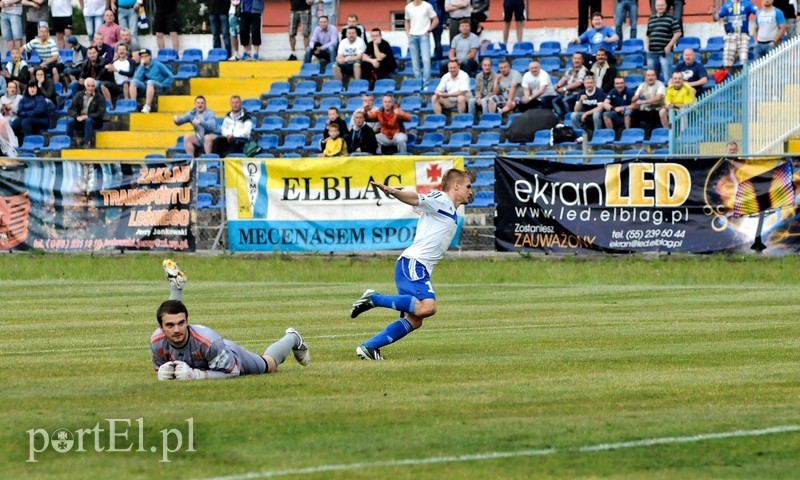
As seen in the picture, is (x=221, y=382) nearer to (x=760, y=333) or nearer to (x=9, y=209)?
(x=760, y=333)

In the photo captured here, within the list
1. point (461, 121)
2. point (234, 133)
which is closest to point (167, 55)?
point (234, 133)

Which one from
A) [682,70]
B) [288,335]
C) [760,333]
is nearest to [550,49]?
[682,70]

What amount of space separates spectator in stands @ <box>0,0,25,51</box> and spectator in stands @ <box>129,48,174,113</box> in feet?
13.2

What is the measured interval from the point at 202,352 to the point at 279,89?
2233 cm

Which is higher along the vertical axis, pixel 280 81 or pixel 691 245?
pixel 280 81

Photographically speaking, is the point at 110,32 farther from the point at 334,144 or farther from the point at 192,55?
the point at 334,144

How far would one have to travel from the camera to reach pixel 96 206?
84.0 feet

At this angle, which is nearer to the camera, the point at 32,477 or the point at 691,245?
the point at 32,477

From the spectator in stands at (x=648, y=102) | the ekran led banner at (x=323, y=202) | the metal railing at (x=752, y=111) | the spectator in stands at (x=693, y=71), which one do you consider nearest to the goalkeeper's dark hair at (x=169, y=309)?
the ekran led banner at (x=323, y=202)

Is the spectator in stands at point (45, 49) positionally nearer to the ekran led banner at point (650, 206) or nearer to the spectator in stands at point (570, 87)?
the spectator in stands at point (570, 87)

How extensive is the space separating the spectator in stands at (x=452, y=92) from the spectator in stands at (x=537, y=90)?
4.16ft

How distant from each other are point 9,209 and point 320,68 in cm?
932

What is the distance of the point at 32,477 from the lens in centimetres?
754

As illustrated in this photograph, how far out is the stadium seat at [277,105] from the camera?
31.4 meters
